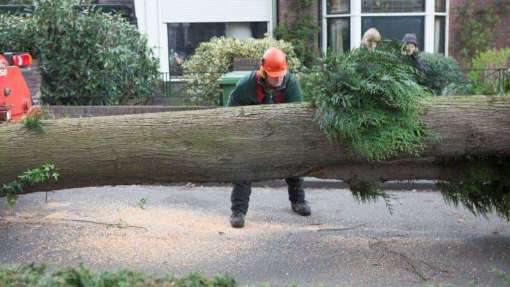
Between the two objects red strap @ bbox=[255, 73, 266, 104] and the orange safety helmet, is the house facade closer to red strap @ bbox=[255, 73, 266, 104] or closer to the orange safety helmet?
red strap @ bbox=[255, 73, 266, 104]

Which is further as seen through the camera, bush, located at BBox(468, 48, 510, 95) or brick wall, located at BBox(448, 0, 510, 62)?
brick wall, located at BBox(448, 0, 510, 62)

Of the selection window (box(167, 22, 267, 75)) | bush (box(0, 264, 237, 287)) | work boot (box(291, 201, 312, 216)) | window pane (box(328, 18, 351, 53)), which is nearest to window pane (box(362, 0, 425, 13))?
window pane (box(328, 18, 351, 53))

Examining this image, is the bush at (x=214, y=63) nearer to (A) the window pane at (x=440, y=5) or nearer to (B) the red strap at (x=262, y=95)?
(A) the window pane at (x=440, y=5)

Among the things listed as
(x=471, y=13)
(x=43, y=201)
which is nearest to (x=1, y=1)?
(x=471, y=13)

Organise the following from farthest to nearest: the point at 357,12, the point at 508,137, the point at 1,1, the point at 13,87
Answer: the point at 1,1, the point at 357,12, the point at 13,87, the point at 508,137

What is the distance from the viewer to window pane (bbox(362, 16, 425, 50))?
13.8 metres

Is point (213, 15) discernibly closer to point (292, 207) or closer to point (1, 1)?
point (292, 207)

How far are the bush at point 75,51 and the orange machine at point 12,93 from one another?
8.50ft

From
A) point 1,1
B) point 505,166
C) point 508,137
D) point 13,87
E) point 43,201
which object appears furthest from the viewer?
point 1,1

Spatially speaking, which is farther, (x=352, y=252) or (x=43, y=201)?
(x=43, y=201)

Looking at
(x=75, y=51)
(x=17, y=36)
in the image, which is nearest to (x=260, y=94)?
(x=75, y=51)

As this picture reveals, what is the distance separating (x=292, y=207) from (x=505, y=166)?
2.27 metres

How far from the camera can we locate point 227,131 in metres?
4.91

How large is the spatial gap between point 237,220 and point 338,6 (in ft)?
28.4
